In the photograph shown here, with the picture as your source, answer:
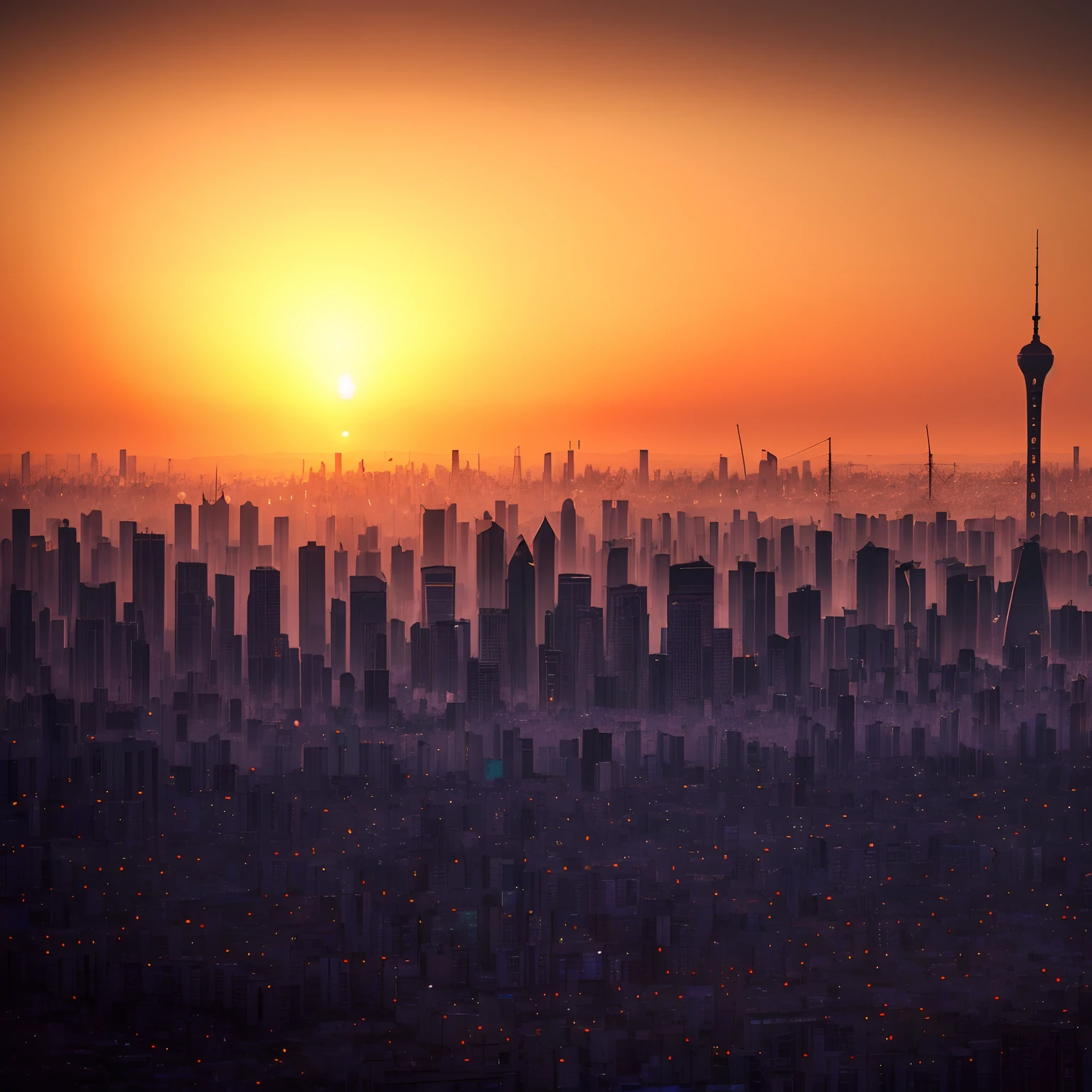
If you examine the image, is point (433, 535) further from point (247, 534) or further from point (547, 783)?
point (547, 783)

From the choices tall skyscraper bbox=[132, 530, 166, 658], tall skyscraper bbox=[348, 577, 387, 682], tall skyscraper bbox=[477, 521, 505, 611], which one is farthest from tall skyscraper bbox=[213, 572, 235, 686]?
tall skyscraper bbox=[477, 521, 505, 611]

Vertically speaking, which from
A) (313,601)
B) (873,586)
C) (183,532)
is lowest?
(313,601)

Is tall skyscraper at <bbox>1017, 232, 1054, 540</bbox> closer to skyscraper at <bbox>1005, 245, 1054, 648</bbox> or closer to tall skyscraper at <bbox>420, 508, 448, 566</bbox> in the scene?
skyscraper at <bbox>1005, 245, 1054, 648</bbox>

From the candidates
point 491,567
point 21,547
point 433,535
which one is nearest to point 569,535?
point 433,535

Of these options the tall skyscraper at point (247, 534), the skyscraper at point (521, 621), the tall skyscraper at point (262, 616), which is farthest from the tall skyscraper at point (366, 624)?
the tall skyscraper at point (247, 534)

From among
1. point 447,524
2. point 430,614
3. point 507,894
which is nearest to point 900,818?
point 507,894

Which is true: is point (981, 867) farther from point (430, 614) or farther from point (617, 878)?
point (430, 614)

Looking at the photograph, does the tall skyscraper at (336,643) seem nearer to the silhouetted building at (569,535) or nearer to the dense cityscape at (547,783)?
the dense cityscape at (547,783)
